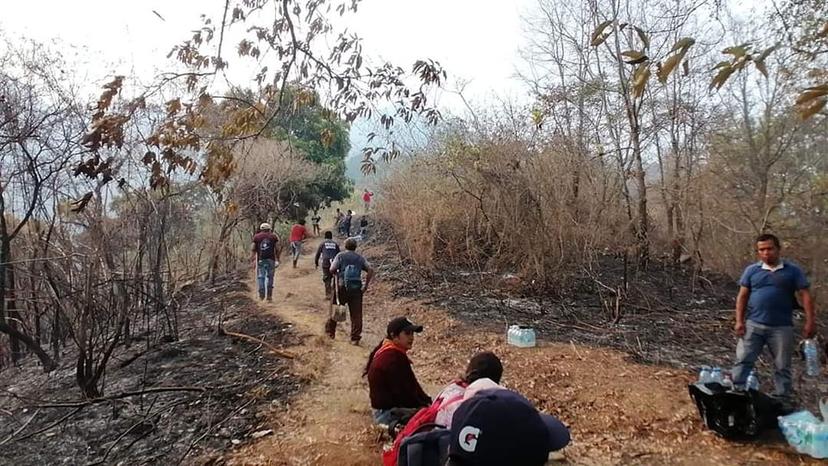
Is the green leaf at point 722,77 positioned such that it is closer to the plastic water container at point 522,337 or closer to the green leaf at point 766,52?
the green leaf at point 766,52

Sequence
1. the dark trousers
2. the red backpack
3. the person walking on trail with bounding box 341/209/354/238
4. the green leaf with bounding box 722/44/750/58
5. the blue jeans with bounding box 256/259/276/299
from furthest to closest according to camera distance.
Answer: the person walking on trail with bounding box 341/209/354/238
the blue jeans with bounding box 256/259/276/299
the dark trousers
the red backpack
the green leaf with bounding box 722/44/750/58

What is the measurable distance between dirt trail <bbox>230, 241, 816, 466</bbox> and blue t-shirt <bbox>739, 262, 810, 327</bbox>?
1.05m

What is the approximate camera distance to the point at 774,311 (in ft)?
15.7

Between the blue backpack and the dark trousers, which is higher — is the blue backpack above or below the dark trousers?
above

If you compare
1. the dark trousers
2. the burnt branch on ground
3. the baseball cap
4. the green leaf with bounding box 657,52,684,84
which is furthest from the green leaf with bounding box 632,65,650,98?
the dark trousers

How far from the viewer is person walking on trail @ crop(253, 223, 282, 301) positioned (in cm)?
1124

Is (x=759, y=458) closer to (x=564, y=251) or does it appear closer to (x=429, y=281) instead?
(x=564, y=251)

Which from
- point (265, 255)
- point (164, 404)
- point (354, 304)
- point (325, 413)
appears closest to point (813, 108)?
point (325, 413)

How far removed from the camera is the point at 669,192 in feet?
49.4

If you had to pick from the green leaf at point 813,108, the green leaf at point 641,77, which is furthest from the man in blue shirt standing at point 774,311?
the green leaf at point 641,77

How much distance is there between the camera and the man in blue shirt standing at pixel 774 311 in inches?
188

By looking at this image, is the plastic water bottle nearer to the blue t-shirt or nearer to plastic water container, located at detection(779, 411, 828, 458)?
the blue t-shirt

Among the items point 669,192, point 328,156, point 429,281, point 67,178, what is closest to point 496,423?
point 429,281

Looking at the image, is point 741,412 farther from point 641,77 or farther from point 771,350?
point 641,77
